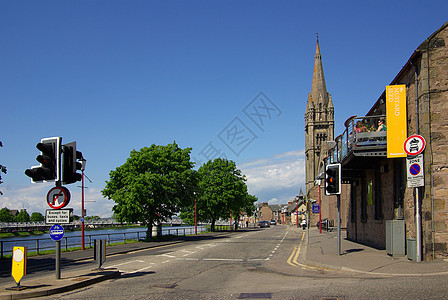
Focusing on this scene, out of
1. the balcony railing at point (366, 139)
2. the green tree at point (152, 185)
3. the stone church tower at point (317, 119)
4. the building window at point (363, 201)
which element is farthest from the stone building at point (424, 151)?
the stone church tower at point (317, 119)

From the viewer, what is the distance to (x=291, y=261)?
17.0 meters

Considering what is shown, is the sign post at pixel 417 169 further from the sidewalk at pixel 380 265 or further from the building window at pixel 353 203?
the building window at pixel 353 203

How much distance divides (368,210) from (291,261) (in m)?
9.22

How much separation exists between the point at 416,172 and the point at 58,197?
11.3 m

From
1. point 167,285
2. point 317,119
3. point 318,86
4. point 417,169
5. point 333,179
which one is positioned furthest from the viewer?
point 318,86

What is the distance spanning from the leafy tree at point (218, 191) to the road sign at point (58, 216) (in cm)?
4940

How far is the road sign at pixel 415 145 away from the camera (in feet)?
44.3

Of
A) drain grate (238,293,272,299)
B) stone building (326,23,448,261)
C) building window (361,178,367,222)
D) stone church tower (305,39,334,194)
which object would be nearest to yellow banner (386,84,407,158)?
stone building (326,23,448,261)

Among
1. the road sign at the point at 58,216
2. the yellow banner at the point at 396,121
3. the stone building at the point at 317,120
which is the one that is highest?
the stone building at the point at 317,120

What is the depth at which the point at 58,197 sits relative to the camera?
1151 cm

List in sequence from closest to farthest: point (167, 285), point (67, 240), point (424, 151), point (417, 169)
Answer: point (167, 285), point (417, 169), point (424, 151), point (67, 240)

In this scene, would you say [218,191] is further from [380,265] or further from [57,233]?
[57,233]

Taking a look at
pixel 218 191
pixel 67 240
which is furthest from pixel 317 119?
pixel 67 240

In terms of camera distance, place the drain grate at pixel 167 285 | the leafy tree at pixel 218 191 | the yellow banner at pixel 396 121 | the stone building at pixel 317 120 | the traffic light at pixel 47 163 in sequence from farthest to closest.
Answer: the stone building at pixel 317 120 → the leafy tree at pixel 218 191 → the yellow banner at pixel 396 121 → the traffic light at pixel 47 163 → the drain grate at pixel 167 285
